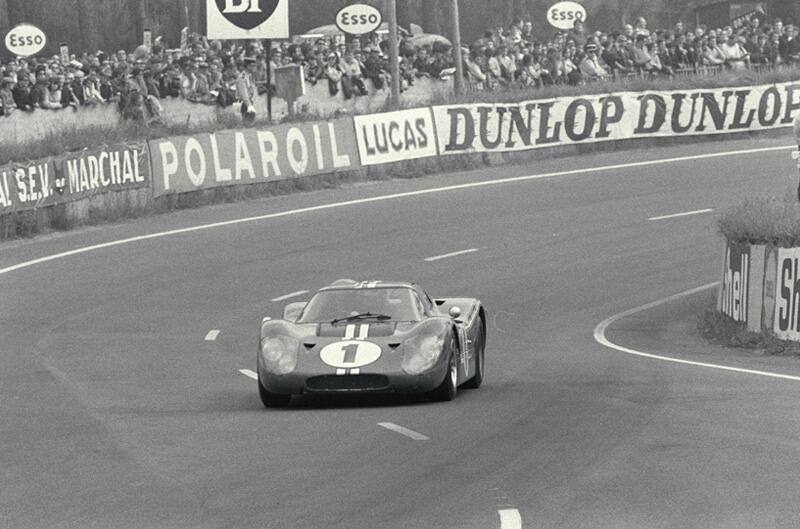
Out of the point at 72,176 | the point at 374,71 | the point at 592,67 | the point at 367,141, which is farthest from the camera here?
the point at 592,67

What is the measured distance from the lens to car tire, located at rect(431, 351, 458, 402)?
14.3m

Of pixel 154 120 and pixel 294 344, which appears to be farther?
pixel 154 120

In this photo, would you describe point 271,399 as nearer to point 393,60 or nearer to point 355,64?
point 393,60

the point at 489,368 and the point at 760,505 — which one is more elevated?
the point at 760,505

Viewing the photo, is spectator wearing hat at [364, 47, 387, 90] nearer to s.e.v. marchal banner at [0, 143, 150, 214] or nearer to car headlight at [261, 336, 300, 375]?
s.e.v. marchal banner at [0, 143, 150, 214]

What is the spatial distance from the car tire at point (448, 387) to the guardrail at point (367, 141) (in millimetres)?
15992

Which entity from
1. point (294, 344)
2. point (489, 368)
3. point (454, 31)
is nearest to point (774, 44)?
point (454, 31)

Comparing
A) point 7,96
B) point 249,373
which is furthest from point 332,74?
point 249,373

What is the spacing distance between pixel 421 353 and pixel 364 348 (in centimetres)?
49

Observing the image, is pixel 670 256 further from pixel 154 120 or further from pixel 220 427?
pixel 220 427

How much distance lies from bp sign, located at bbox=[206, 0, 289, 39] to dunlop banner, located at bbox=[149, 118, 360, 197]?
2690 mm

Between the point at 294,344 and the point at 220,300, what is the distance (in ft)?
33.9

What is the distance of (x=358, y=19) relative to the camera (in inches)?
1625

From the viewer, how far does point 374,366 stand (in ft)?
45.8
